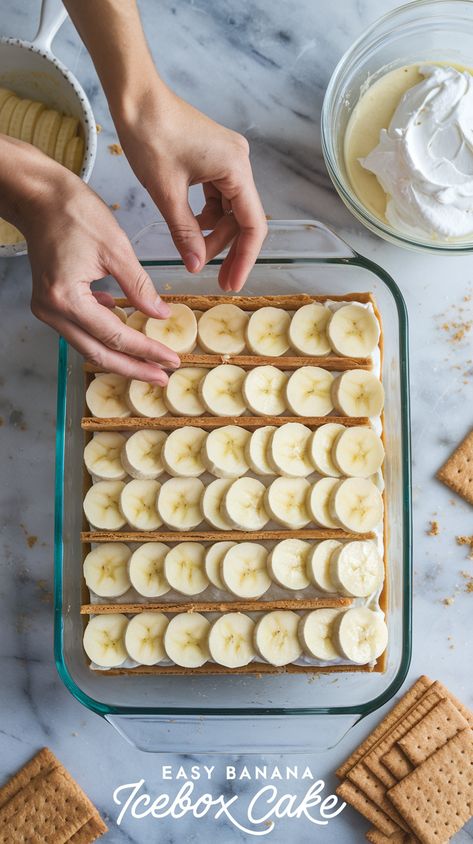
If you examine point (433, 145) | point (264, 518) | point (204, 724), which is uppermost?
point (433, 145)

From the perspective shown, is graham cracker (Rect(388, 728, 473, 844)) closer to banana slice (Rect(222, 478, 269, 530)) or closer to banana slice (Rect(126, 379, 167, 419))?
banana slice (Rect(222, 478, 269, 530))

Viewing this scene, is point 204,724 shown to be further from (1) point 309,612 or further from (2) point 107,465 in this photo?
(2) point 107,465

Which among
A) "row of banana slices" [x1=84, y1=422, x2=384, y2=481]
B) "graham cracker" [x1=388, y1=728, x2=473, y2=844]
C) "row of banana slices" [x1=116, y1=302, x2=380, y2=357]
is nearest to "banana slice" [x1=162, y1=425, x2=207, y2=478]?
"row of banana slices" [x1=84, y1=422, x2=384, y2=481]

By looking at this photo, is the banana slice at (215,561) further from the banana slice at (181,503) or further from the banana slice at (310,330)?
the banana slice at (310,330)

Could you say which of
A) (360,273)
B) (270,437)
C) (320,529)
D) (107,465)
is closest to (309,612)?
(320,529)

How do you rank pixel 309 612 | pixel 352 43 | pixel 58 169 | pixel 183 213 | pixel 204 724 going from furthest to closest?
pixel 352 43, pixel 204 724, pixel 309 612, pixel 183 213, pixel 58 169

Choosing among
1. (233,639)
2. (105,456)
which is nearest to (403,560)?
(233,639)

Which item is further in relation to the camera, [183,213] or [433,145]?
[433,145]
